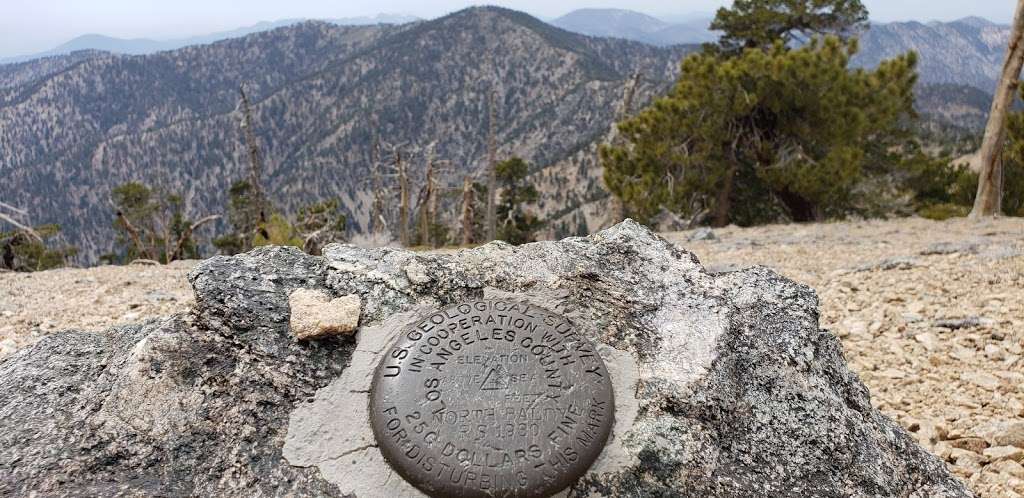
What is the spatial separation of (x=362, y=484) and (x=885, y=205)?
815 inches

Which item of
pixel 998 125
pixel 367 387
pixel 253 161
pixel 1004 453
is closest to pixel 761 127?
pixel 998 125

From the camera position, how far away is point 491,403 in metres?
3.27

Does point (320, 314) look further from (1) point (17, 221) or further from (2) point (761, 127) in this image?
(2) point (761, 127)

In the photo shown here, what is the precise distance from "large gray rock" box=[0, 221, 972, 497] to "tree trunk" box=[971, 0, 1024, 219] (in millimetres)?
14541

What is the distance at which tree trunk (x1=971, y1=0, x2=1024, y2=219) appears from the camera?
14.2m

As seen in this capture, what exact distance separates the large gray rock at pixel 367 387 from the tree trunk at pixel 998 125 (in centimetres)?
1454

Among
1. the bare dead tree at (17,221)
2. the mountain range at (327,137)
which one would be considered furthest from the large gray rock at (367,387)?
the mountain range at (327,137)

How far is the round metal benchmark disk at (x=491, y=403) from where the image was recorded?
3.05 m

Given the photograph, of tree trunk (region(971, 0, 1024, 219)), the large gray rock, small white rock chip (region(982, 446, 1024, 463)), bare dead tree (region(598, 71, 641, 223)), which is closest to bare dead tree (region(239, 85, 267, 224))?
bare dead tree (region(598, 71, 641, 223))

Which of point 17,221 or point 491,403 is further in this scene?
point 17,221

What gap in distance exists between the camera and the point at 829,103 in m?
16.2

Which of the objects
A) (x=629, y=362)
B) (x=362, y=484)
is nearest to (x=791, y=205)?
(x=629, y=362)

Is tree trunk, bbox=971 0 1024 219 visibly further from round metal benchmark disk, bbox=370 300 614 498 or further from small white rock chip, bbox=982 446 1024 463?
round metal benchmark disk, bbox=370 300 614 498

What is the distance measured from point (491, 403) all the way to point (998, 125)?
17358mm
